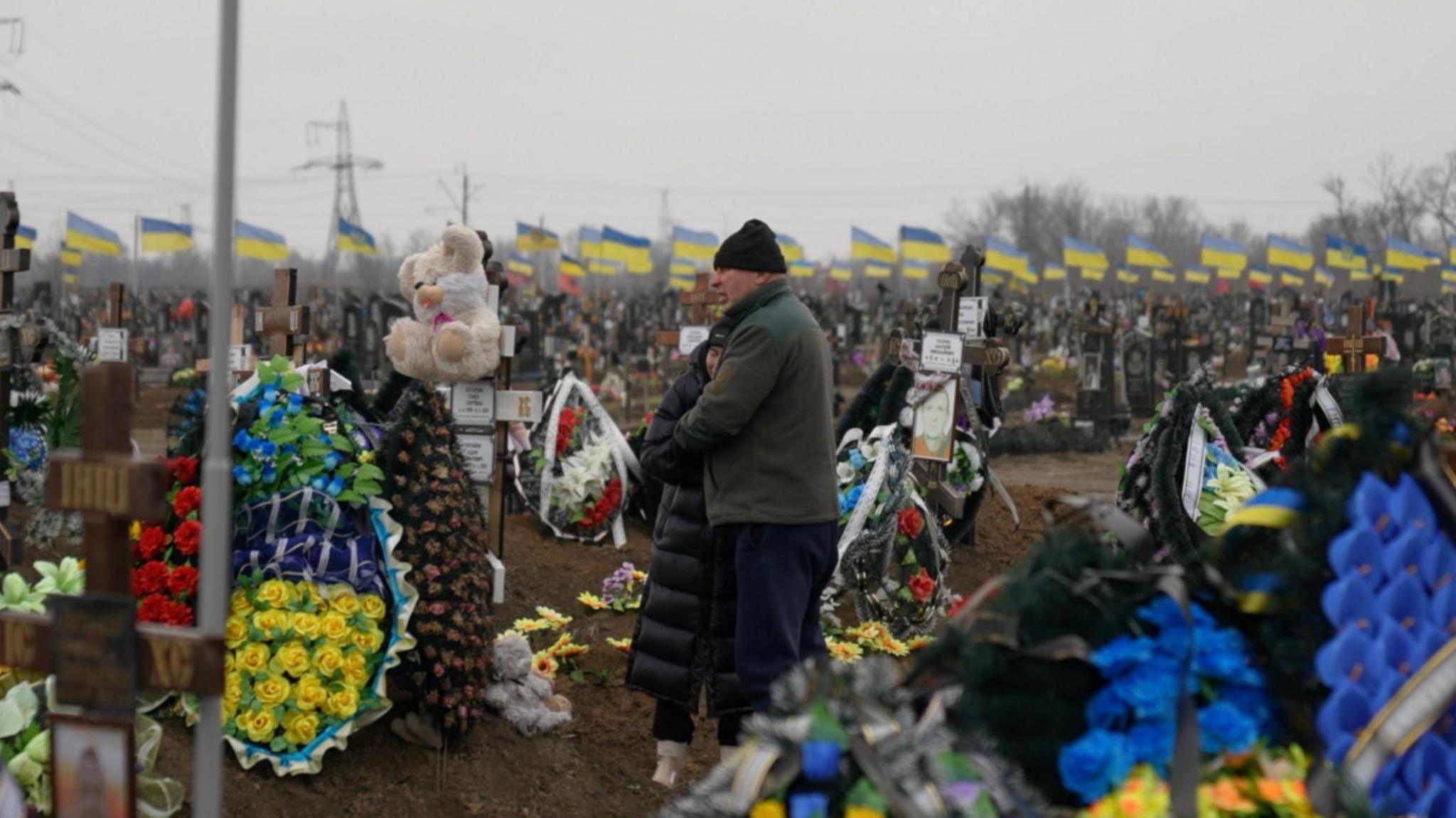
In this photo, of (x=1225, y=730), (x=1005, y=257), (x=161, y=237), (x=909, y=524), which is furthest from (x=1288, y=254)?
(x=1225, y=730)

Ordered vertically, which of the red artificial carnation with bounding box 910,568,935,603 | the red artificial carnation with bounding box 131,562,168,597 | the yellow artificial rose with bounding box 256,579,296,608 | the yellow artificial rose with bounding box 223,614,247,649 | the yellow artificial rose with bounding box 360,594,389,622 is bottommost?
the red artificial carnation with bounding box 910,568,935,603

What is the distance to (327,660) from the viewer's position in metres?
5.04

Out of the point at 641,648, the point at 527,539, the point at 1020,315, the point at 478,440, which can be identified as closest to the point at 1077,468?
the point at 1020,315

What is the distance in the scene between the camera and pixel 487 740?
5.64 metres

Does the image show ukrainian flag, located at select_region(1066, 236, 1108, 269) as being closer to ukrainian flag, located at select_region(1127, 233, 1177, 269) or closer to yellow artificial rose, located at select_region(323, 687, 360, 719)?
ukrainian flag, located at select_region(1127, 233, 1177, 269)

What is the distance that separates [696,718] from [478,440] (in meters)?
2.09

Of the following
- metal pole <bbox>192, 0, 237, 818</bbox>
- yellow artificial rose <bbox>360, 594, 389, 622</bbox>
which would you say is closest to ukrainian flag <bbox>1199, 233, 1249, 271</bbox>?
yellow artificial rose <bbox>360, 594, 389, 622</bbox>

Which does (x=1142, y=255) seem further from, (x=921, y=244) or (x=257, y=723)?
(x=257, y=723)

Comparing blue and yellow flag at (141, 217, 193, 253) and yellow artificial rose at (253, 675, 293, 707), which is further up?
blue and yellow flag at (141, 217, 193, 253)

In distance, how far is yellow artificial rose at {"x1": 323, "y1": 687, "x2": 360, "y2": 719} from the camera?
16.6ft

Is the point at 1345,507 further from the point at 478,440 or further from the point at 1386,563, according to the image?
the point at 478,440

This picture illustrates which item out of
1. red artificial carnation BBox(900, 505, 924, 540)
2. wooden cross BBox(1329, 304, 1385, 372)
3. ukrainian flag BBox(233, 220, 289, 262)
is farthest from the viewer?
ukrainian flag BBox(233, 220, 289, 262)

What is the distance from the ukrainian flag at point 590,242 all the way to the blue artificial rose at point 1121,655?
Result: 36248 millimetres

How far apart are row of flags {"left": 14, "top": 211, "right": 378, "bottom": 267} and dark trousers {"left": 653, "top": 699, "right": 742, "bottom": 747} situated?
2694cm
